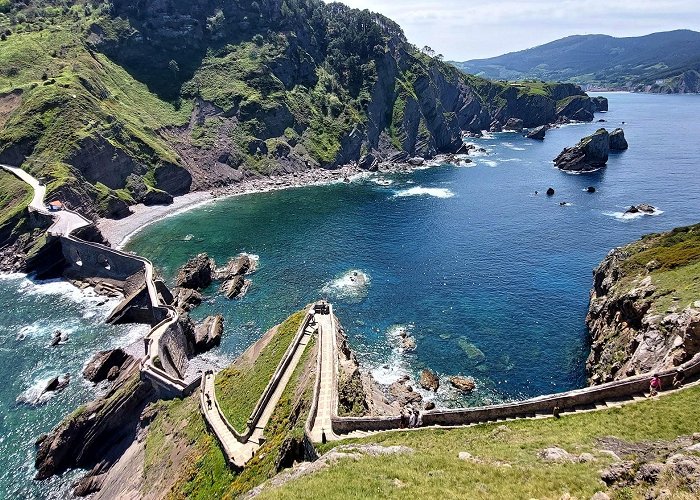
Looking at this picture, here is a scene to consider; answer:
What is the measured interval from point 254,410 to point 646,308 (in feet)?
160

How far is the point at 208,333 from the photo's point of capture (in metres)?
81.6

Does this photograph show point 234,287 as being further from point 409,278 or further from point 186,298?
point 409,278

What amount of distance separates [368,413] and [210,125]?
16579 centimetres

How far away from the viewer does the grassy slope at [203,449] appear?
3853 cm

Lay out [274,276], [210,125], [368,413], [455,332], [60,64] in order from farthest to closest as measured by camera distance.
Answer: [210,125], [60,64], [274,276], [455,332], [368,413]

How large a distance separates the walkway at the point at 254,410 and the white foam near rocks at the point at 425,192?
112244 mm

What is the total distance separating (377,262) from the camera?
110000 millimetres

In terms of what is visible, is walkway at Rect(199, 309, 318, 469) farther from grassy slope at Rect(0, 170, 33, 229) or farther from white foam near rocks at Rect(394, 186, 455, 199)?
white foam near rocks at Rect(394, 186, 455, 199)

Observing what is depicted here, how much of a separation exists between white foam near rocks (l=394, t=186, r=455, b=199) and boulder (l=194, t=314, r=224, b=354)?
310ft

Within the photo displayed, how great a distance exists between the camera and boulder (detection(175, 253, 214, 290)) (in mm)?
97812

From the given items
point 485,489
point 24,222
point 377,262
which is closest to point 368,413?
point 485,489

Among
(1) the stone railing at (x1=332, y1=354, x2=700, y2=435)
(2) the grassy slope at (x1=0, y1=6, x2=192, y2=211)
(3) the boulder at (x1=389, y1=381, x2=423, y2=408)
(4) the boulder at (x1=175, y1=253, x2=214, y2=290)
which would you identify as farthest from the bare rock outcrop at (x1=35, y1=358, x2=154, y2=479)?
(2) the grassy slope at (x1=0, y1=6, x2=192, y2=211)

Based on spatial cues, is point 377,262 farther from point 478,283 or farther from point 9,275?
point 9,275

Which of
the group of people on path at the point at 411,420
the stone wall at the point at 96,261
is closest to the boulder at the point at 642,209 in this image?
the group of people on path at the point at 411,420
